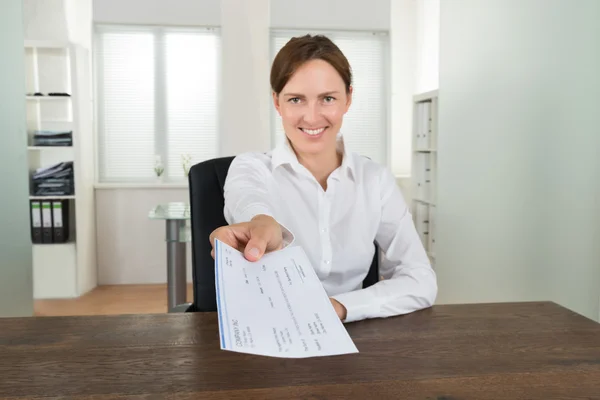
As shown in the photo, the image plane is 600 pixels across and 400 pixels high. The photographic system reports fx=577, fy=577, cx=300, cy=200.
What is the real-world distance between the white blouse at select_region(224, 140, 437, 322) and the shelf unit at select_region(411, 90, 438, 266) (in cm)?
266

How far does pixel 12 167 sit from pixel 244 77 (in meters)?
2.92

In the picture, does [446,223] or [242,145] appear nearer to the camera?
[446,223]

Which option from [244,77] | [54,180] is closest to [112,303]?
[54,180]

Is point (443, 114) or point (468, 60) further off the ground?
point (468, 60)

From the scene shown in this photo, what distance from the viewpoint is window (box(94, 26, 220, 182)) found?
5070 millimetres

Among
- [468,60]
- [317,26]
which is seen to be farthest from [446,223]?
[317,26]

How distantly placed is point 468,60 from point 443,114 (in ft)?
1.27

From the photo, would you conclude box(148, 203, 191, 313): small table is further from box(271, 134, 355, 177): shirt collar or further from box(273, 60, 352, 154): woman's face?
box(273, 60, 352, 154): woman's face

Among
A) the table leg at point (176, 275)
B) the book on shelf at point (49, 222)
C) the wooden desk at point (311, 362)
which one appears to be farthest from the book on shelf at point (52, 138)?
the wooden desk at point (311, 362)

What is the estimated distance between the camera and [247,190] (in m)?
1.39

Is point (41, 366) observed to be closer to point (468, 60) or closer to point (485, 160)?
point (485, 160)

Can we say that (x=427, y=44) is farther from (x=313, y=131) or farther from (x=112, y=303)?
(x=313, y=131)

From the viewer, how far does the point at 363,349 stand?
2.87 feet

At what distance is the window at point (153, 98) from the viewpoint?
Result: 507cm
